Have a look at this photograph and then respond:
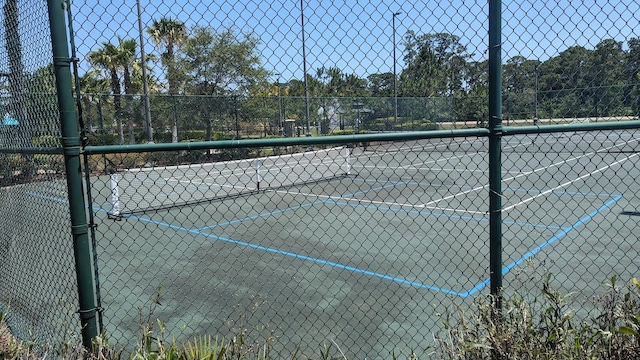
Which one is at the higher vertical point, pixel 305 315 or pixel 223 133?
pixel 223 133

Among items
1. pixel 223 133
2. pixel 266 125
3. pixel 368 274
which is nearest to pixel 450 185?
pixel 266 125

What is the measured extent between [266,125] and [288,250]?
8.64 meters

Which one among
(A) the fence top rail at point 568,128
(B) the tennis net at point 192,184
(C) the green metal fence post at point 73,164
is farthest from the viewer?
(B) the tennis net at point 192,184

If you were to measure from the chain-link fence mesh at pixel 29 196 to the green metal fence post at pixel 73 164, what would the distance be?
0.15 meters

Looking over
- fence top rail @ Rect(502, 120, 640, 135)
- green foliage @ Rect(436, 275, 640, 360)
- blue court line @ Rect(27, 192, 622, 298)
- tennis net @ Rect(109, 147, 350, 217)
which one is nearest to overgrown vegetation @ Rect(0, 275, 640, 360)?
green foliage @ Rect(436, 275, 640, 360)

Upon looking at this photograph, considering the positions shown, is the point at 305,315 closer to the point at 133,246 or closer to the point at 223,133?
the point at 133,246

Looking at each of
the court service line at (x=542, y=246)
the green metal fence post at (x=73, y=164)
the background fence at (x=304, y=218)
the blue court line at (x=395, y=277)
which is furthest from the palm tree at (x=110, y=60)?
the green metal fence post at (x=73, y=164)

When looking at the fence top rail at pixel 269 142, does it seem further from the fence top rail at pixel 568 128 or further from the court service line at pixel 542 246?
the court service line at pixel 542 246

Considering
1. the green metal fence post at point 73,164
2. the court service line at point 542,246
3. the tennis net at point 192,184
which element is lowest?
the court service line at point 542,246

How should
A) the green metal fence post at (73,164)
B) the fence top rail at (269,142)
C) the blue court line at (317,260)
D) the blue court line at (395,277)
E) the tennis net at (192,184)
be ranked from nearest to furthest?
the green metal fence post at (73,164)
the fence top rail at (269,142)
the blue court line at (395,277)
the blue court line at (317,260)
the tennis net at (192,184)

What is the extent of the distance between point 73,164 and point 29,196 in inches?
58.6

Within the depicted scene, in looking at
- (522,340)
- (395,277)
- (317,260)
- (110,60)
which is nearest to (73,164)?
(522,340)

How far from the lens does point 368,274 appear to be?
6.80 metres

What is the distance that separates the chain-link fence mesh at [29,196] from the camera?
→ 3287 millimetres
